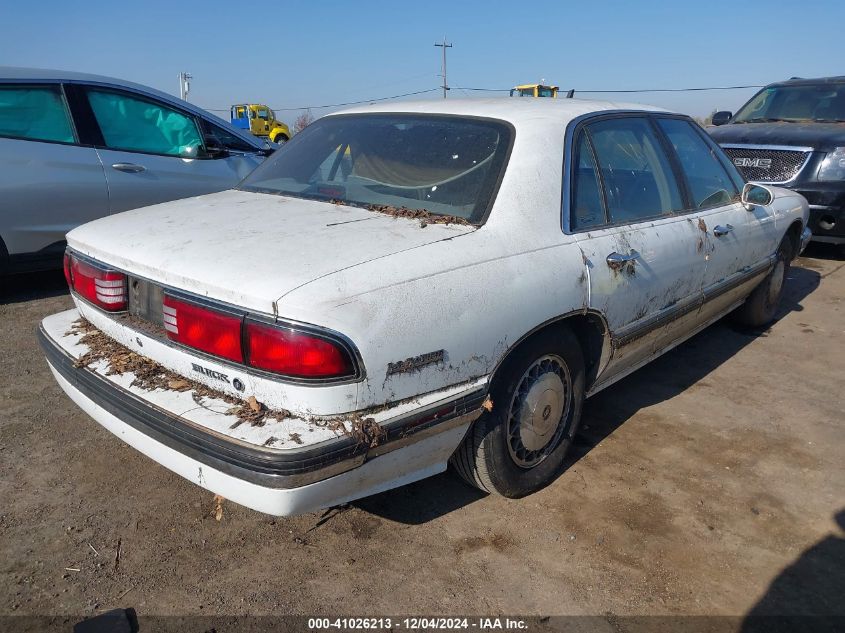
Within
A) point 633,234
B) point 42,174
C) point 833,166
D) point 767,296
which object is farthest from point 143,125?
point 833,166

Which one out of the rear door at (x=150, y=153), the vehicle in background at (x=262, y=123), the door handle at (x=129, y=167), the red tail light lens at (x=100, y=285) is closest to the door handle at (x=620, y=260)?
the red tail light lens at (x=100, y=285)

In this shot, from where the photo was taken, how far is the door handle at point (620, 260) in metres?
2.76

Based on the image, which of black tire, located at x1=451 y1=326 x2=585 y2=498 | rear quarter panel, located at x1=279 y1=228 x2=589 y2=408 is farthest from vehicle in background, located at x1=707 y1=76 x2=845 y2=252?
rear quarter panel, located at x1=279 y1=228 x2=589 y2=408

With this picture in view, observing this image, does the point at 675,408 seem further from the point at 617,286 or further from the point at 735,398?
the point at 617,286

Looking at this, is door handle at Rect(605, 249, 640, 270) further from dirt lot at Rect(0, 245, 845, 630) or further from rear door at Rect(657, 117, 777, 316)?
dirt lot at Rect(0, 245, 845, 630)

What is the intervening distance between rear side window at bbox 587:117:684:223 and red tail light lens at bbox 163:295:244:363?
5.75 feet

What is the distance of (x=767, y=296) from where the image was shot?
4906 millimetres

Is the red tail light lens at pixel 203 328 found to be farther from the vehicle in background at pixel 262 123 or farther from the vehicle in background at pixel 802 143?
the vehicle in background at pixel 262 123

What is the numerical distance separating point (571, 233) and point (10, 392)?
3.02 m

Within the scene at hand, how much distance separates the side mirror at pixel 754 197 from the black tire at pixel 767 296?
86 cm

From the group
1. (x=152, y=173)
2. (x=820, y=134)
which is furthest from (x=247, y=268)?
(x=820, y=134)

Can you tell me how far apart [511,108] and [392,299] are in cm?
133

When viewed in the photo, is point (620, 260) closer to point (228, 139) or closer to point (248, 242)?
A: point (248, 242)

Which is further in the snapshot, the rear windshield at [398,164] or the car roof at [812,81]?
the car roof at [812,81]
